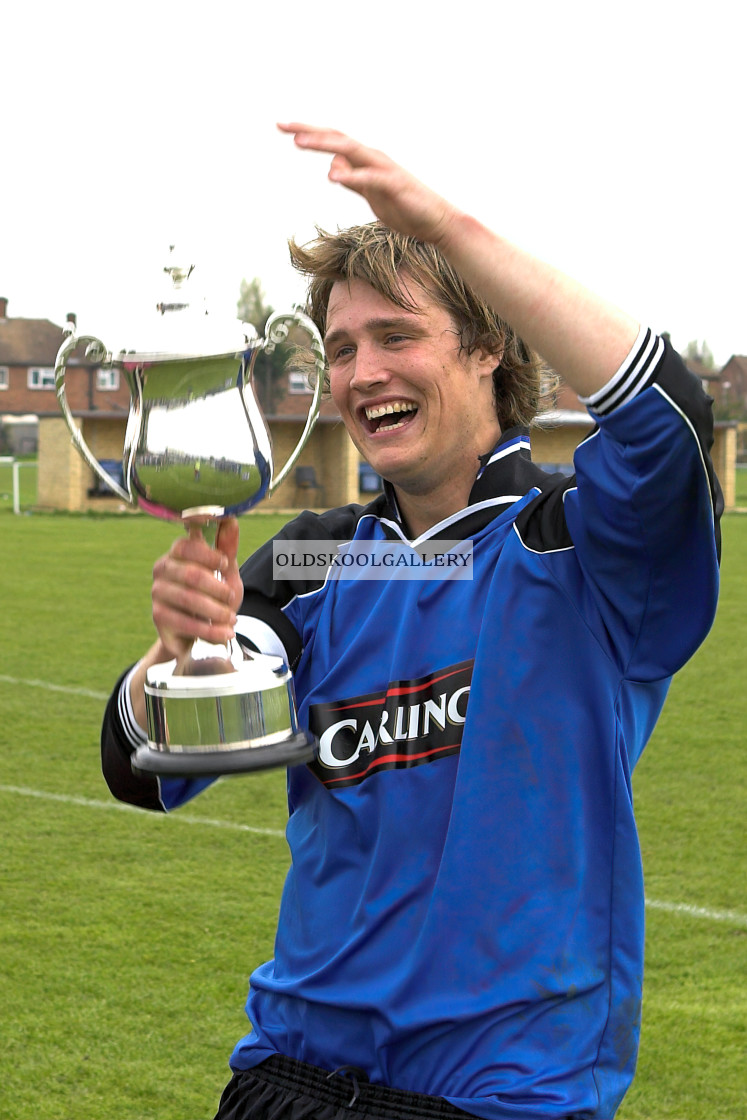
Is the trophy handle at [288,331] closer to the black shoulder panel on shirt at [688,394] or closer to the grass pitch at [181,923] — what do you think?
the black shoulder panel on shirt at [688,394]

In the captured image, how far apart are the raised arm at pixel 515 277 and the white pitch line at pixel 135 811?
16.7 feet

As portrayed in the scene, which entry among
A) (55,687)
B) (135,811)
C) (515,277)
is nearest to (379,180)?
(515,277)

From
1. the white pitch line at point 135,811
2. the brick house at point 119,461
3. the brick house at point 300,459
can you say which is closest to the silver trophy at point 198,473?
the white pitch line at point 135,811

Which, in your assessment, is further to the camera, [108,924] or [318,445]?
[318,445]

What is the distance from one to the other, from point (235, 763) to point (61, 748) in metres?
6.50

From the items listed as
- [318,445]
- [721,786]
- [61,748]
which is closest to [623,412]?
[721,786]

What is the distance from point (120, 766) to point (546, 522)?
87 centimetres

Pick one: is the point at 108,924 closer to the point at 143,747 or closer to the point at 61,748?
the point at 61,748

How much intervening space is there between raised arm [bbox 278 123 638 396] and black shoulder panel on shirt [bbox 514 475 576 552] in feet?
0.94

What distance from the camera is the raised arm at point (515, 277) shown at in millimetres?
1749

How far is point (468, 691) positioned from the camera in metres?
2.06

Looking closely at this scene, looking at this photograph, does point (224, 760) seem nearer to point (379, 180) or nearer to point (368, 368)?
point (368, 368)

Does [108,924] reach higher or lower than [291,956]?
lower

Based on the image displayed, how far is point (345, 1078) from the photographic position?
2.08 metres
